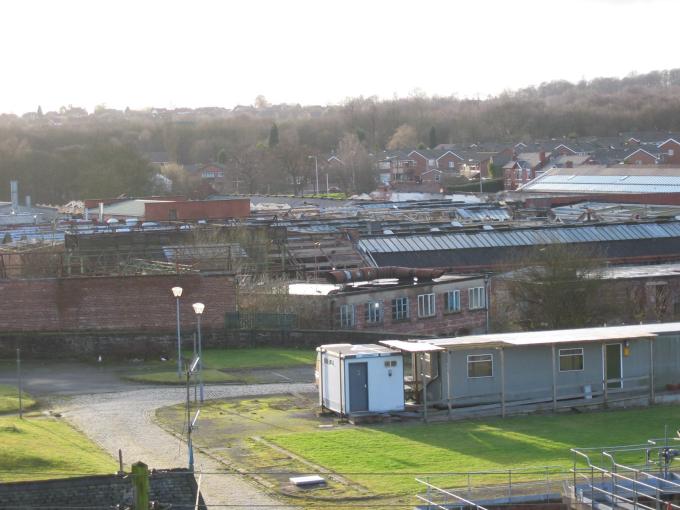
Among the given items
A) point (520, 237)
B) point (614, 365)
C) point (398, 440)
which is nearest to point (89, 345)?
point (398, 440)

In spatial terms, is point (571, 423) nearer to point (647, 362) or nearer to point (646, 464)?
point (647, 362)

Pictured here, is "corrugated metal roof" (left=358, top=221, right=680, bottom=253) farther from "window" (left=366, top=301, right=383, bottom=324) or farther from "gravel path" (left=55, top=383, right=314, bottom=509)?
"gravel path" (left=55, top=383, right=314, bottom=509)

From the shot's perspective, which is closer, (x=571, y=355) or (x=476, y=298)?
(x=571, y=355)

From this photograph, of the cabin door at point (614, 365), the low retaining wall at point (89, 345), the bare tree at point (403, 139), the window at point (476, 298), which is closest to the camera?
the cabin door at point (614, 365)

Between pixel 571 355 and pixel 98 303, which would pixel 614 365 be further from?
pixel 98 303

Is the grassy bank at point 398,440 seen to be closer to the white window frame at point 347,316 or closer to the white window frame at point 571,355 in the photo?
the white window frame at point 571,355

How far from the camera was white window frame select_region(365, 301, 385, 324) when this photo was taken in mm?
40812

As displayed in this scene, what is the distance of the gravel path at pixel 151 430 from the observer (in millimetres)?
21391

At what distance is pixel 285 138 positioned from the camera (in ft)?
474

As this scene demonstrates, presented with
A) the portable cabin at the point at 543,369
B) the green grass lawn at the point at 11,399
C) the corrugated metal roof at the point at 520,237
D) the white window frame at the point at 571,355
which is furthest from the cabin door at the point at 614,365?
the corrugated metal roof at the point at 520,237

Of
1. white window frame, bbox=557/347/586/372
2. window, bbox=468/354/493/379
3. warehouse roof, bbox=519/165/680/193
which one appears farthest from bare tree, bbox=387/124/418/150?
window, bbox=468/354/493/379

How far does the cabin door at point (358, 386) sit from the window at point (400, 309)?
556 inches

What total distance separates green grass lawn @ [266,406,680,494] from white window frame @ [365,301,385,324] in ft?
45.0

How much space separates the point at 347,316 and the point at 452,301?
441 centimetres
